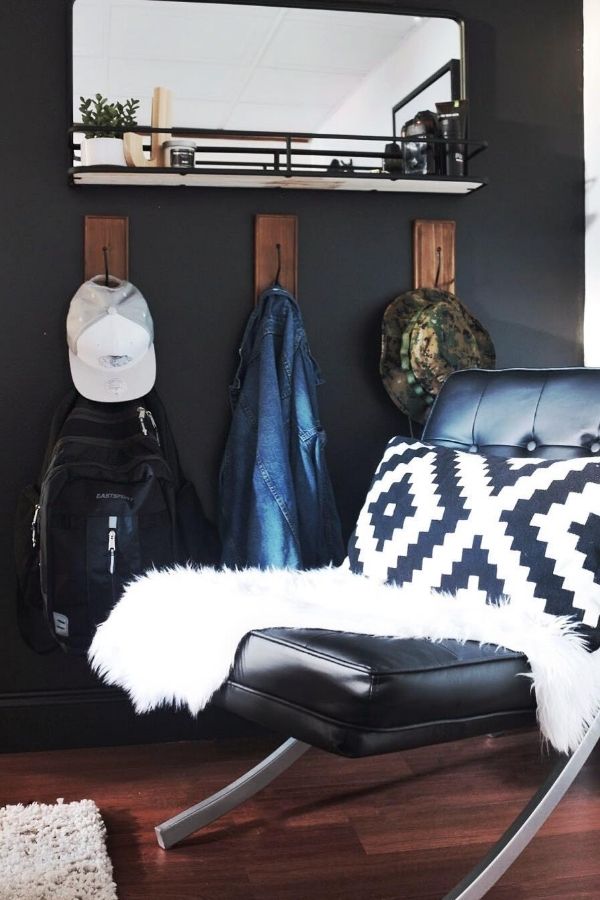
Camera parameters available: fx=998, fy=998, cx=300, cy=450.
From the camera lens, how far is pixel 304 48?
97.1 inches

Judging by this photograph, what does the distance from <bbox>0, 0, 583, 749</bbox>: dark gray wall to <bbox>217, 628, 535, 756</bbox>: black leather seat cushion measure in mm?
1057

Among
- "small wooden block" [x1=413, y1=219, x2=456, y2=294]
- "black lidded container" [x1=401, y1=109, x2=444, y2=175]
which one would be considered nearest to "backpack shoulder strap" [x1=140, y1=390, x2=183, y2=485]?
"small wooden block" [x1=413, y1=219, x2=456, y2=294]

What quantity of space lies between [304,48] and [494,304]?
0.80 metres

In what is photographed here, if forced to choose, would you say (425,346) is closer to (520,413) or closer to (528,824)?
(520,413)

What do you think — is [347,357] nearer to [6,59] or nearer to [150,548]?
[150,548]

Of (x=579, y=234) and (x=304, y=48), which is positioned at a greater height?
(x=304, y=48)

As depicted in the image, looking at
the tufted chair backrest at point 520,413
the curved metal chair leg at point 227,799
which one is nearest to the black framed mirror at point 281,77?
the tufted chair backrest at point 520,413

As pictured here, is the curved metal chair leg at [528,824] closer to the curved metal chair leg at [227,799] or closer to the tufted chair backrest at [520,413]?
the curved metal chair leg at [227,799]

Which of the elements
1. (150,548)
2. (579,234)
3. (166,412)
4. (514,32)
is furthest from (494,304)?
(150,548)

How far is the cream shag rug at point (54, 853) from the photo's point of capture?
1.62 metres

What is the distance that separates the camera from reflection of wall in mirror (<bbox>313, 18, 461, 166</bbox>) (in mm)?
2461

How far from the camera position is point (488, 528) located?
1729 mm

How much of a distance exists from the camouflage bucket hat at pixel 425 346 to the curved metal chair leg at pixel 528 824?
114 cm

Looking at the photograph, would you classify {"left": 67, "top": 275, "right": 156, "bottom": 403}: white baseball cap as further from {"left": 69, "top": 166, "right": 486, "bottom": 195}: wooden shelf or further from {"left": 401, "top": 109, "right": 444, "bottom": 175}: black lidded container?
{"left": 401, "top": 109, "right": 444, "bottom": 175}: black lidded container
